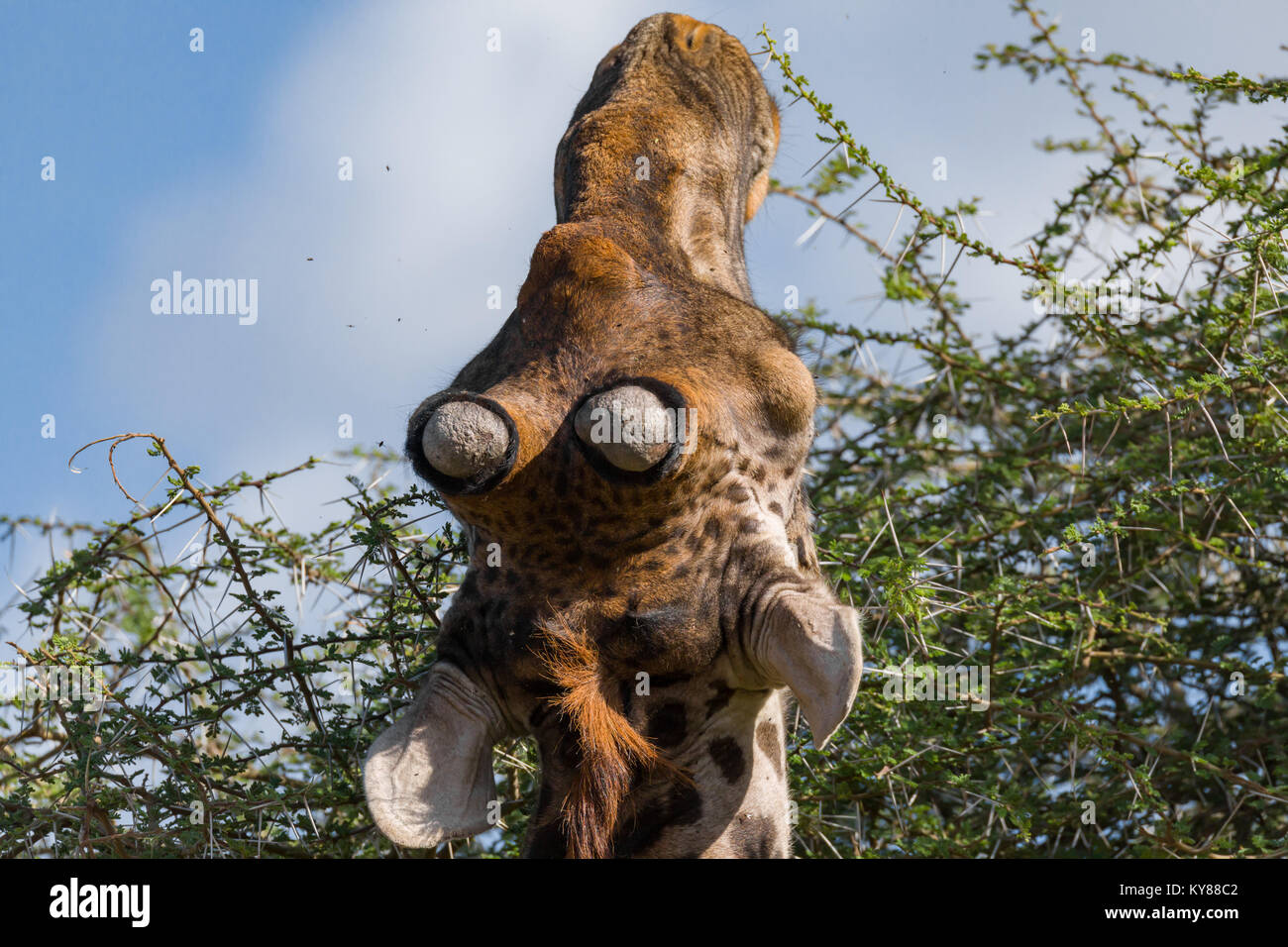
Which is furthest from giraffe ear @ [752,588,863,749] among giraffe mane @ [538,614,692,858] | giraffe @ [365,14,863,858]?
giraffe mane @ [538,614,692,858]

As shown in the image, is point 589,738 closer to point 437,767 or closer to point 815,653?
point 437,767

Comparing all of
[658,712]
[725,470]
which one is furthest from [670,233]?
[658,712]

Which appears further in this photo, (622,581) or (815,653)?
(622,581)

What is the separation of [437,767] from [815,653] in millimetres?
1162

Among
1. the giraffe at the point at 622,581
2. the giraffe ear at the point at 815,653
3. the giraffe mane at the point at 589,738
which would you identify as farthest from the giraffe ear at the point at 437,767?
the giraffe ear at the point at 815,653

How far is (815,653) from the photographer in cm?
411

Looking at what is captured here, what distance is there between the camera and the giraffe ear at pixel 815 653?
4.05m

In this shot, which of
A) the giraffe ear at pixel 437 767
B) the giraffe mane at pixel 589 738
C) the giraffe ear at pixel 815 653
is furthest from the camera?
the giraffe mane at pixel 589 738

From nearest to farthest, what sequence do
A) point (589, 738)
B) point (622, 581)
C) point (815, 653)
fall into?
point (815, 653), point (589, 738), point (622, 581)

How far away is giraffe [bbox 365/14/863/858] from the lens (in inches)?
166

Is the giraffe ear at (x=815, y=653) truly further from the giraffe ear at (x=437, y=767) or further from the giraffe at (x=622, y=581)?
the giraffe ear at (x=437, y=767)

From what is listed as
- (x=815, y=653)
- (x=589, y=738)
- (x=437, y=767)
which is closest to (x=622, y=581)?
(x=589, y=738)

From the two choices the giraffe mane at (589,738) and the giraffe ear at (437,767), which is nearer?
the giraffe ear at (437,767)

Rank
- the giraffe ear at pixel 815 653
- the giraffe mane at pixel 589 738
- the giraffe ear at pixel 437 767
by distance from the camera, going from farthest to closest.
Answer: the giraffe mane at pixel 589 738 → the giraffe ear at pixel 437 767 → the giraffe ear at pixel 815 653
